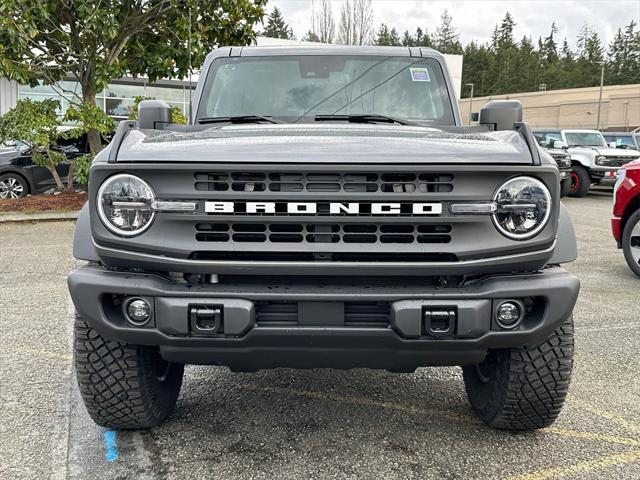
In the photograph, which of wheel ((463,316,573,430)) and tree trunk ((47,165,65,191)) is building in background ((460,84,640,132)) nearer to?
tree trunk ((47,165,65,191))

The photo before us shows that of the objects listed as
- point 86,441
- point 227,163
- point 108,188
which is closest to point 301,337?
point 227,163

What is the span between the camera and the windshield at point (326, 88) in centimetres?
371

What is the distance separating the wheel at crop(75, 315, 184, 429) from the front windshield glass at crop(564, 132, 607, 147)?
58.1 ft

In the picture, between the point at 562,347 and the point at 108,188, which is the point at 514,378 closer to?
the point at 562,347

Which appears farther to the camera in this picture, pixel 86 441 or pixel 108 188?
pixel 86 441

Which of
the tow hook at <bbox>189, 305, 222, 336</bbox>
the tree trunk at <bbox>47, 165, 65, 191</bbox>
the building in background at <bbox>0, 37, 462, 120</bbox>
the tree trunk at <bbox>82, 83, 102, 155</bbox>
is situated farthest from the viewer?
the building in background at <bbox>0, 37, 462, 120</bbox>

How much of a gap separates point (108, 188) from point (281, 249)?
70 centimetres

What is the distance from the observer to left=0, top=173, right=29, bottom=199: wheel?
40.0ft

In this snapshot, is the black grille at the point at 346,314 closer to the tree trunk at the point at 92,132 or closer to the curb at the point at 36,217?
the curb at the point at 36,217

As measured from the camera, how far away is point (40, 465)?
2.66 metres

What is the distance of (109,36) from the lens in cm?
998

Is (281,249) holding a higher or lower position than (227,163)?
lower

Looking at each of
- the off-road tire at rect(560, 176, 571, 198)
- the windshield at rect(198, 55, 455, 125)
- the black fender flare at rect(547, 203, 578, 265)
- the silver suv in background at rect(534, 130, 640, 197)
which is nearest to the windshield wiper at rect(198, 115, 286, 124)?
the windshield at rect(198, 55, 455, 125)

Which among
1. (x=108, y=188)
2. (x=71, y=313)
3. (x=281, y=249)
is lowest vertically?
(x=71, y=313)
